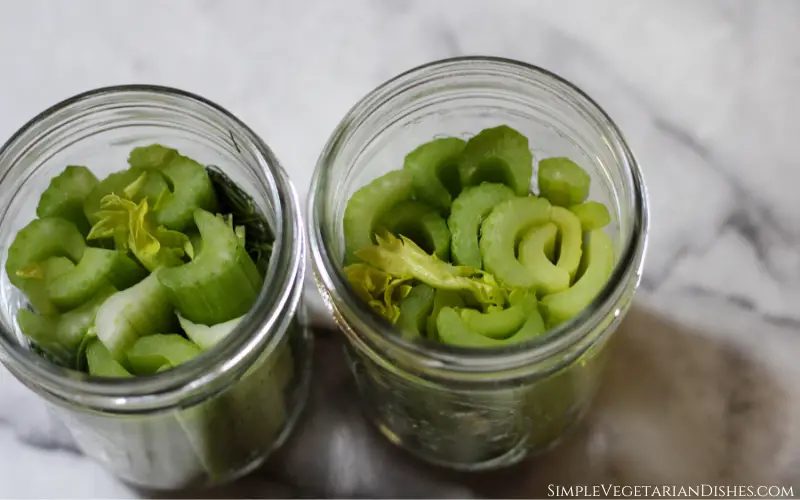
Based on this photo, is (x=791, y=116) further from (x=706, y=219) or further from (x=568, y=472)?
(x=568, y=472)

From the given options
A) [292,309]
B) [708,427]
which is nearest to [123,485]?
[292,309]

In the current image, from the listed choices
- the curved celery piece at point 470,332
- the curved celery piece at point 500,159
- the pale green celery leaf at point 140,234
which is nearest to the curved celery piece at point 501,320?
the curved celery piece at point 470,332

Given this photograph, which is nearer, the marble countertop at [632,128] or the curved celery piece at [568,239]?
the curved celery piece at [568,239]

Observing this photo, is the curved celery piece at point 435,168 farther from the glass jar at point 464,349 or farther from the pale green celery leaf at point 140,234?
the pale green celery leaf at point 140,234

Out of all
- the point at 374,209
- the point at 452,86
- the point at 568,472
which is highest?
the point at 452,86

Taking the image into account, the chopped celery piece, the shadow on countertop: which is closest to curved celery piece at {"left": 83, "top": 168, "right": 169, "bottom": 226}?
the chopped celery piece

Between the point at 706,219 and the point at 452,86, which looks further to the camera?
the point at 706,219
